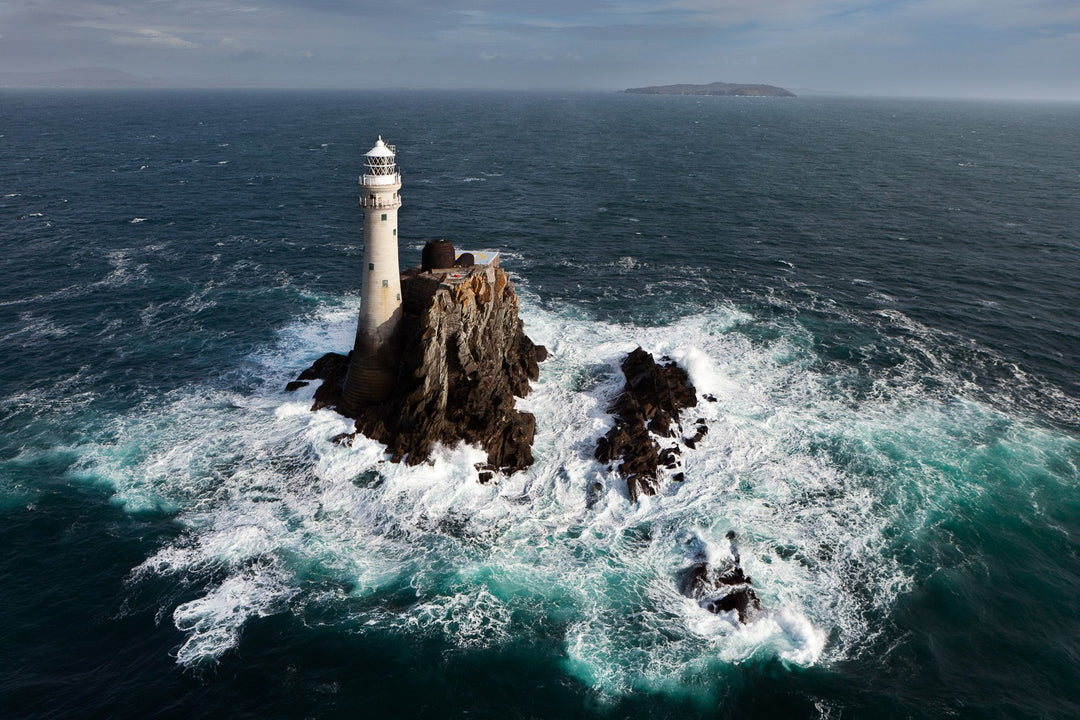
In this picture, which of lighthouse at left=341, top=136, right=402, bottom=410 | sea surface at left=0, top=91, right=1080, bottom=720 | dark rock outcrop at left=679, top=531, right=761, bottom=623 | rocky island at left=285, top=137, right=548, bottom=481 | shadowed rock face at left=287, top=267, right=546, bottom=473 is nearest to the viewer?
sea surface at left=0, top=91, right=1080, bottom=720

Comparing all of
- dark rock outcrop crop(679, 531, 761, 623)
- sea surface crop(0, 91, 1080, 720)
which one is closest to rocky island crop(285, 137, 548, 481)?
sea surface crop(0, 91, 1080, 720)

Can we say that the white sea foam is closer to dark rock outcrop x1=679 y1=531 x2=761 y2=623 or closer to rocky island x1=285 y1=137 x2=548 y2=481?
dark rock outcrop x1=679 y1=531 x2=761 y2=623

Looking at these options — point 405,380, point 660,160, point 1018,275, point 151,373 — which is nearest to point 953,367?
point 1018,275

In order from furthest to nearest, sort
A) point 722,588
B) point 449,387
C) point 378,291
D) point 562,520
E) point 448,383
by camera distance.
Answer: point 449,387 < point 448,383 < point 378,291 < point 562,520 < point 722,588

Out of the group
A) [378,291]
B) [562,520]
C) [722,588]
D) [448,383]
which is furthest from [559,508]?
[378,291]

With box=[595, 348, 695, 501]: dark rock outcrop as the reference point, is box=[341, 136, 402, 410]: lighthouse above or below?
above

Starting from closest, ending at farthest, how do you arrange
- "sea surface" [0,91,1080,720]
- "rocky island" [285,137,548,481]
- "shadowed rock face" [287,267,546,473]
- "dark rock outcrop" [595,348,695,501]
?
"sea surface" [0,91,1080,720] < "dark rock outcrop" [595,348,695,501] < "rocky island" [285,137,548,481] < "shadowed rock face" [287,267,546,473]

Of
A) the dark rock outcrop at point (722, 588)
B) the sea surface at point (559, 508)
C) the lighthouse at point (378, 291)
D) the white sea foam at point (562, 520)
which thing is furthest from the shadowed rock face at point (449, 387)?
the dark rock outcrop at point (722, 588)

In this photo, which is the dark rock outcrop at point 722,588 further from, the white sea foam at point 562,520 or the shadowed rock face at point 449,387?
the shadowed rock face at point 449,387

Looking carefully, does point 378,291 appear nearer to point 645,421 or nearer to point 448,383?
point 448,383
